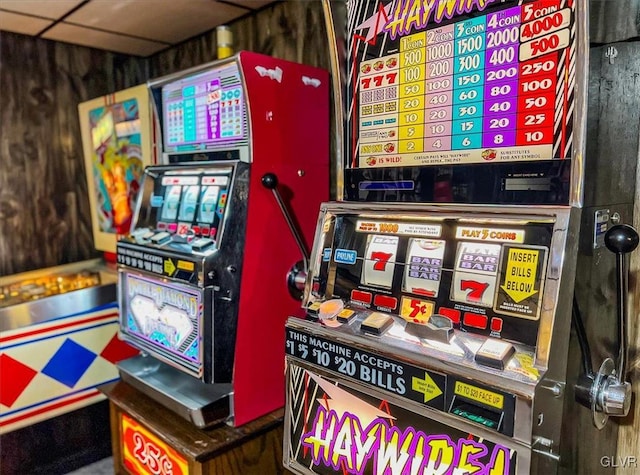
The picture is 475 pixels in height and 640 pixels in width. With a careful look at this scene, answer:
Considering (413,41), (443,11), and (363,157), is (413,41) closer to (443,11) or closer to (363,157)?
(443,11)

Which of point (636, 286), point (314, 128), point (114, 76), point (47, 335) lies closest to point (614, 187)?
point (636, 286)

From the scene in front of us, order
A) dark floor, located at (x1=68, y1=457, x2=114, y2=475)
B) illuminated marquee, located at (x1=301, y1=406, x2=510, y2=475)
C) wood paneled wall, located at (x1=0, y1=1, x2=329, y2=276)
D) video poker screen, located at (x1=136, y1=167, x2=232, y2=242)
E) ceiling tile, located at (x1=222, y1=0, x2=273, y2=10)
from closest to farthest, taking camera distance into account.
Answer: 1. illuminated marquee, located at (x1=301, y1=406, x2=510, y2=475)
2. video poker screen, located at (x1=136, y1=167, x2=232, y2=242)
3. ceiling tile, located at (x1=222, y1=0, x2=273, y2=10)
4. dark floor, located at (x1=68, y1=457, x2=114, y2=475)
5. wood paneled wall, located at (x1=0, y1=1, x2=329, y2=276)

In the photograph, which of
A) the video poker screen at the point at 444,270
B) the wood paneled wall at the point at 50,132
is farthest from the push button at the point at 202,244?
the wood paneled wall at the point at 50,132

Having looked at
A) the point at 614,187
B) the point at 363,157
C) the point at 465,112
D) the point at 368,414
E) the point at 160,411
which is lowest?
the point at 160,411

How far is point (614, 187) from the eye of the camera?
1457 millimetres

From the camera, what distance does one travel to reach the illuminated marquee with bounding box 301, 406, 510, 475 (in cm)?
110

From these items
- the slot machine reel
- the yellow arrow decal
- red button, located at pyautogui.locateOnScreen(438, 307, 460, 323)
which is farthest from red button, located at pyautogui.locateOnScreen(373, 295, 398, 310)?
the yellow arrow decal

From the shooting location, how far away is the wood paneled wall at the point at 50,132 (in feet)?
10.7

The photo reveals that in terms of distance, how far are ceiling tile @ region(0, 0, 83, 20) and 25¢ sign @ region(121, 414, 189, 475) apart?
7.04ft

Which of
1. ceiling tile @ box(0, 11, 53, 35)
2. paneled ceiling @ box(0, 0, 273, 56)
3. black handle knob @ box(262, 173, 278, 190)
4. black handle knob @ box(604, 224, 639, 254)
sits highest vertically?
ceiling tile @ box(0, 11, 53, 35)

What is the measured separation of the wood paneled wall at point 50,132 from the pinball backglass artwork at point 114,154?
22 cm

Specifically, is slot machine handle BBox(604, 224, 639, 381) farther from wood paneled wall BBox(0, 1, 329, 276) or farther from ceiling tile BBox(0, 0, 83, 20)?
ceiling tile BBox(0, 0, 83, 20)

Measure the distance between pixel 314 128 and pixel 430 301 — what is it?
3.77ft

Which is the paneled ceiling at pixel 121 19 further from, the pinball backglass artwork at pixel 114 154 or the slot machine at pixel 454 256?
the slot machine at pixel 454 256
